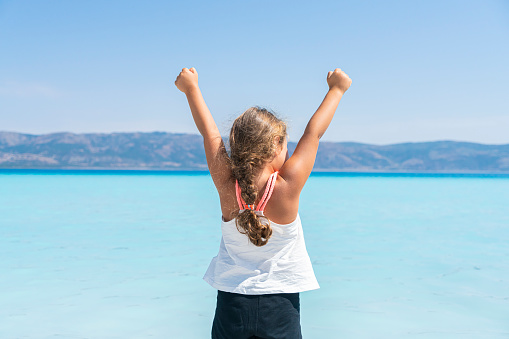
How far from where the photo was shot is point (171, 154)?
123750mm

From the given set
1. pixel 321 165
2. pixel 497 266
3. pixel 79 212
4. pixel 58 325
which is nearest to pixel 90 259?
pixel 58 325

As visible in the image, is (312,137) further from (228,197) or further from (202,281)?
(202,281)

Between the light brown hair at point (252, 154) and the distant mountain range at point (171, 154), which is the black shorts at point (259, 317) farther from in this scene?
the distant mountain range at point (171, 154)

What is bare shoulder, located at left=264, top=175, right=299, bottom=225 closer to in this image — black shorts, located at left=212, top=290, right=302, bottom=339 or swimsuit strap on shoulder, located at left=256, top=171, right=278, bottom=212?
swimsuit strap on shoulder, located at left=256, top=171, right=278, bottom=212

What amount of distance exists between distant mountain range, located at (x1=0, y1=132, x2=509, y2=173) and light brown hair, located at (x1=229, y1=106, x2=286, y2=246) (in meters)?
108

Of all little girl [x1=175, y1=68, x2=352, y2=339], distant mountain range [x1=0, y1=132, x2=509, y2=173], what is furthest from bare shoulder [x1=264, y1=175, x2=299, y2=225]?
distant mountain range [x1=0, y1=132, x2=509, y2=173]

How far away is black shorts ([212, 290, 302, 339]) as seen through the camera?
147 centimetres

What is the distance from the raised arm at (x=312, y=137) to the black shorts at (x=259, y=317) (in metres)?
0.35

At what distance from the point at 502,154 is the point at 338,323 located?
122 m

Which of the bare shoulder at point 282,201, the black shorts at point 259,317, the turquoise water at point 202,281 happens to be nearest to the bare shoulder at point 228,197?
the bare shoulder at point 282,201

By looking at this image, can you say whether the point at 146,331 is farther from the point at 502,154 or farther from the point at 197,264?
the point at 502,154

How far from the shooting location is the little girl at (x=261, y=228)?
4.78 ft

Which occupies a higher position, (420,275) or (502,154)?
(502,154)

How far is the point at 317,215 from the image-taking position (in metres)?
12.5
